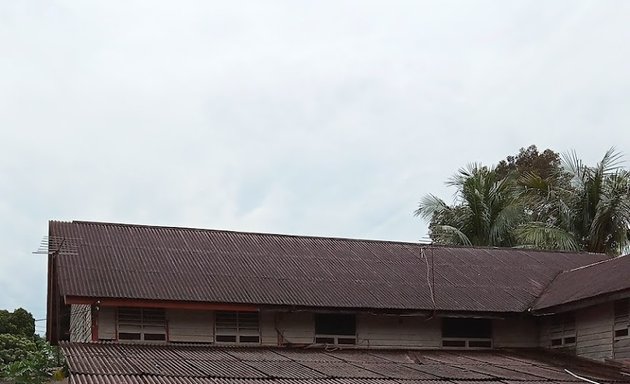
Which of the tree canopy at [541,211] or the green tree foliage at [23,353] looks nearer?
the green tree foliage at [23,353]

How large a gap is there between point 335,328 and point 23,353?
65.7ft

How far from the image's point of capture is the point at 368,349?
21.2 metres

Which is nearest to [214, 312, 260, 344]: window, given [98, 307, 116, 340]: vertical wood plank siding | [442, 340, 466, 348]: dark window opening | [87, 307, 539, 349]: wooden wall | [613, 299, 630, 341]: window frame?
[87, 307, 539, 349]: wooden wall

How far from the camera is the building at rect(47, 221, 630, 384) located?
1848cm

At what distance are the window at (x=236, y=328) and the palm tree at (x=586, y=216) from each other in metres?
15.1

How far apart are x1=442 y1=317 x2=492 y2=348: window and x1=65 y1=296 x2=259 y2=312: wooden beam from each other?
544 cm

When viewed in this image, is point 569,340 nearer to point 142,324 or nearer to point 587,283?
point 587,283

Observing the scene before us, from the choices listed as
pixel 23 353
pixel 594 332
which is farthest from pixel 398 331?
pixel 23 353

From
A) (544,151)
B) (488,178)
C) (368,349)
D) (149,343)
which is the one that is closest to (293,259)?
(368,349)

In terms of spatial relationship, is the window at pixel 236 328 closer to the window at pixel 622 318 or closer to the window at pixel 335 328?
the window at pixel 335 328

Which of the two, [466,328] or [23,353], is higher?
[466,328]

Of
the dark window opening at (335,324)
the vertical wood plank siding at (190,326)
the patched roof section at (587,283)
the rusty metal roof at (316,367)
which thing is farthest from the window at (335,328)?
the patched roof section at (587,283)

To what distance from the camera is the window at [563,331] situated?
21891 millimetres

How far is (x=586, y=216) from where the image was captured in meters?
33.4
